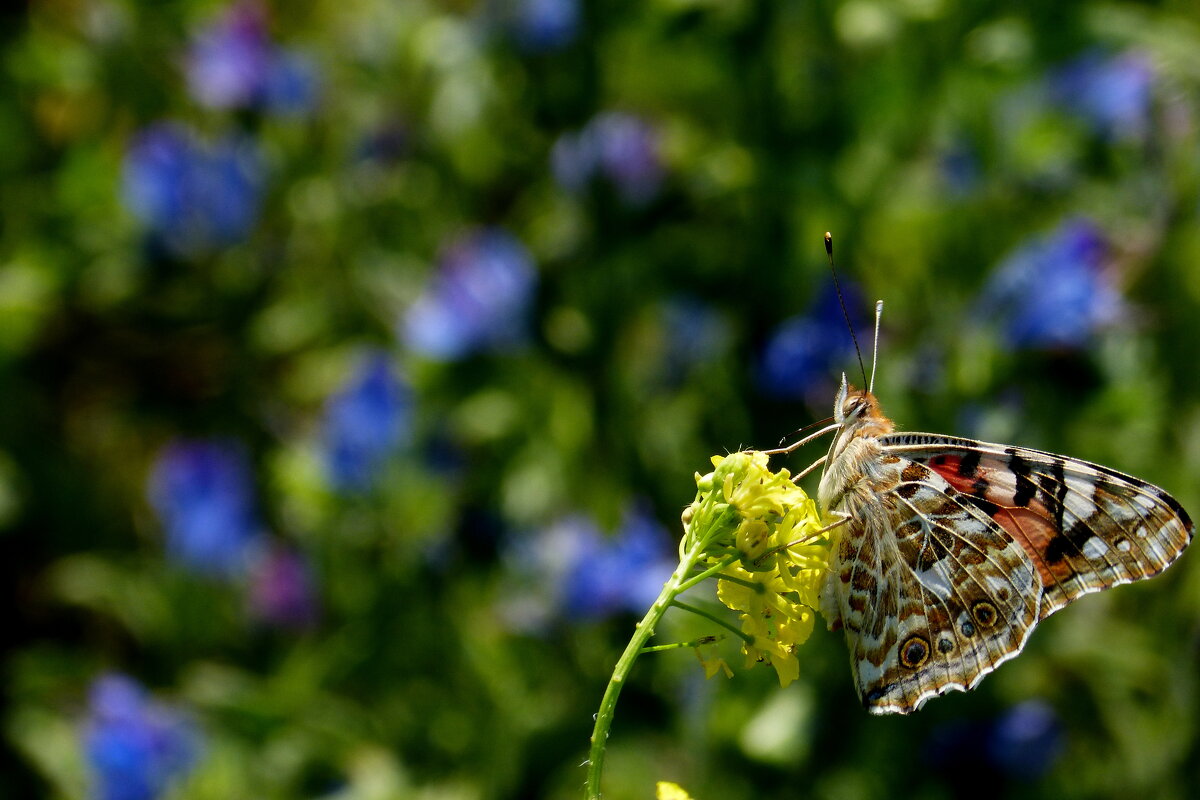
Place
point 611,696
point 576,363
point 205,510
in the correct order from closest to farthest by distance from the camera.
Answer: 1. point 611,696
2. point 576,363
3. point 205,510

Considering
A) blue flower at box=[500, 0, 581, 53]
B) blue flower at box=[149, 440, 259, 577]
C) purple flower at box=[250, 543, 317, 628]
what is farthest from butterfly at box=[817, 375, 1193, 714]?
blue flower at box=[149, 440, 259, 577]

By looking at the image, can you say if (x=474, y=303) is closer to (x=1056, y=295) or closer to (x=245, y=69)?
(x=245, y=69)

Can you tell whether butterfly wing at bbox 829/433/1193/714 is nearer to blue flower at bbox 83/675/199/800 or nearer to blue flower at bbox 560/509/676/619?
blue flower at bbox 560/509/676/619

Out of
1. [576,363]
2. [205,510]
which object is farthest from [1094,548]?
[205,510]

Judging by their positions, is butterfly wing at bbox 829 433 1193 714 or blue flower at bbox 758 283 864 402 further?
blue flower at bbox 758 283 864 402

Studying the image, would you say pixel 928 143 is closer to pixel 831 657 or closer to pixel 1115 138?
pixel 1115 138

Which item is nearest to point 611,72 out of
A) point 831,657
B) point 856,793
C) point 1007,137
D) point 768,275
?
point 768,275
